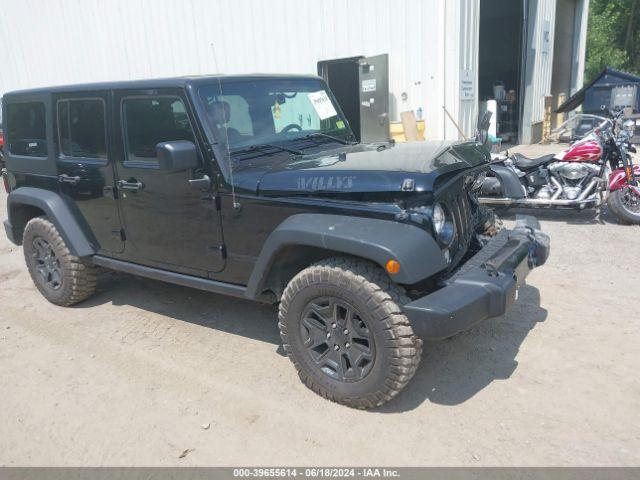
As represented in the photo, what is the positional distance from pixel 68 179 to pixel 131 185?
2.69 feet

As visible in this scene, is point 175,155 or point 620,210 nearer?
point 175,155

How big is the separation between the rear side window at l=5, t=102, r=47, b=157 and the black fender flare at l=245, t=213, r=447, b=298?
104 inches

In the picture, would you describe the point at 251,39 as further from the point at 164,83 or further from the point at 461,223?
the point at 461,223

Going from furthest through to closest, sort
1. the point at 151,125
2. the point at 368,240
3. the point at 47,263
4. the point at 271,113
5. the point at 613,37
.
Answer: the point at 613,37 → the point at 47,263 → the point at 271,113 → the point at 151,125 → the point at 368,240

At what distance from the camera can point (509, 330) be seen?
386 cm

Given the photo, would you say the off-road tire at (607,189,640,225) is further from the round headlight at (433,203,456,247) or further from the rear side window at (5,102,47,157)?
the rear side window at (5,102,47,157)

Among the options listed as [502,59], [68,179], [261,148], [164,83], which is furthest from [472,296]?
[502,59]

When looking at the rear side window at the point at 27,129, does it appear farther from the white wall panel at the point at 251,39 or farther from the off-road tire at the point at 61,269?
the white wall panel at the point at 251,39

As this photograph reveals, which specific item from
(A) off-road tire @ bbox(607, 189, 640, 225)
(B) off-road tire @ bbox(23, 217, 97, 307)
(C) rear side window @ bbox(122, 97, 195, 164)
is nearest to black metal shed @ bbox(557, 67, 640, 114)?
(A) off-road tire @ bbox(607, 189, 640, 225)

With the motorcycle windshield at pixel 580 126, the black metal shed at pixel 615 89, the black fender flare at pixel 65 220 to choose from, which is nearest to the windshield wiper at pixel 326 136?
the black fender flare at pixel 65 220

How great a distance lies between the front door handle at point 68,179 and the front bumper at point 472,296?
2947 mm

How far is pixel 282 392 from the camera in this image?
3277mm

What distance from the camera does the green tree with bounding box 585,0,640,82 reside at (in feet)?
80.1

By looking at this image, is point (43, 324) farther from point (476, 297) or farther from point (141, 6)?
point (141, 6)
